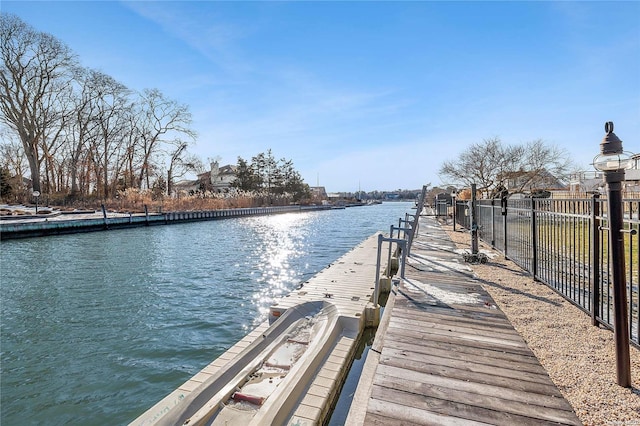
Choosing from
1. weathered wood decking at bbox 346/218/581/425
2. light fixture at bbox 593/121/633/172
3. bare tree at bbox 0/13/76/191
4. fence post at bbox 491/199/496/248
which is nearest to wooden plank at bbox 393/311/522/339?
weathered wood decking at bbox 346/218/581/425

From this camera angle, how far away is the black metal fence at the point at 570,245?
2980mm

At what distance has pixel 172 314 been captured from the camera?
211 inches

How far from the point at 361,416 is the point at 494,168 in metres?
23.4

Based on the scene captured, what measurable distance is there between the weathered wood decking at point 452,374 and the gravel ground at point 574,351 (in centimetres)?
24

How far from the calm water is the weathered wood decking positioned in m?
2.38

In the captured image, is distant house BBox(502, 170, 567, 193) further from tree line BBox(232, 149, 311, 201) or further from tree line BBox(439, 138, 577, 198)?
tree line BBox(232, 149, 311, 201)

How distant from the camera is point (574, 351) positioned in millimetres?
2650

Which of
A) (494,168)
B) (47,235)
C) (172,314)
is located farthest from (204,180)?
(172,314)

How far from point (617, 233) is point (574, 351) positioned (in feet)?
3.95

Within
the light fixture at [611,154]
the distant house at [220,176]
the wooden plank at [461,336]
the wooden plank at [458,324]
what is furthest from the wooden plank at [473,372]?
the distant house at [220,176]

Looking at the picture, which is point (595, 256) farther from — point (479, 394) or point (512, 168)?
point (512, 168)

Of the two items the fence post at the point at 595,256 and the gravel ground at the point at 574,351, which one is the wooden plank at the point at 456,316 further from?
the fence post at the point at 595,256

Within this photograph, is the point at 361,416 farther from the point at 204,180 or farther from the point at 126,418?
the point at 204,180

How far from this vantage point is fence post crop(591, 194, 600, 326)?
3.01 m
